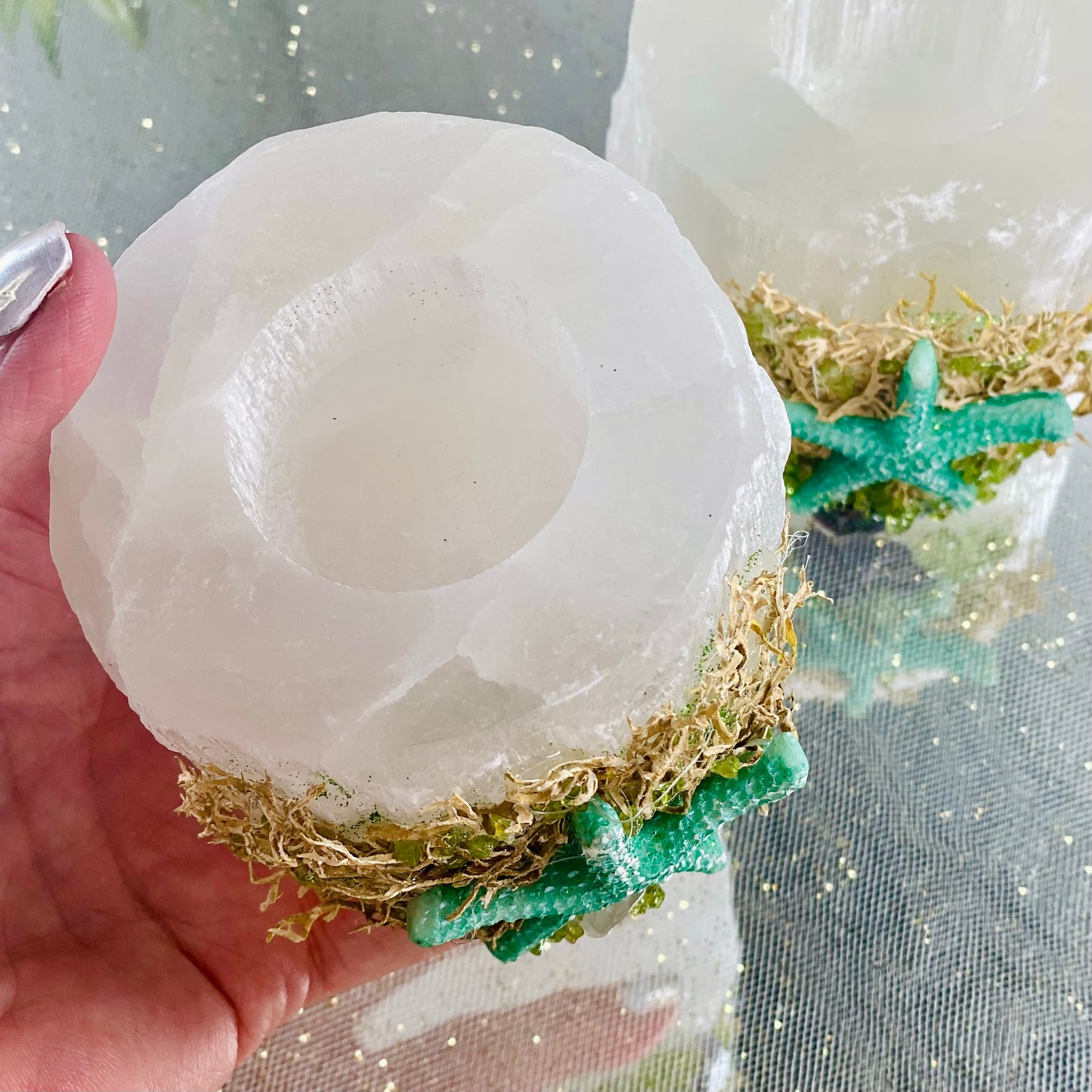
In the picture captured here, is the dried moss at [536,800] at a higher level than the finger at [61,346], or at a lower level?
lower

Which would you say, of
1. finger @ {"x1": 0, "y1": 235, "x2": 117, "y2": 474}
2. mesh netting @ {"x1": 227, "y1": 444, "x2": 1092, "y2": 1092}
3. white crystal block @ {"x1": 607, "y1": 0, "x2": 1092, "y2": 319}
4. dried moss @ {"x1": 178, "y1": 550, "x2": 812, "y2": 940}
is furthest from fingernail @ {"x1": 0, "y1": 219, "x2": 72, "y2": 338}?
mesh netting @ {"x1": 227, "y1": 444, "x2": 1092, "y2": 1092}

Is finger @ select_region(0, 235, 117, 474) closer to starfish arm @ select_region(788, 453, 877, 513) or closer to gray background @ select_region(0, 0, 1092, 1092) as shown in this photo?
gray background @ select_region(0, 0, 1092, 1092)

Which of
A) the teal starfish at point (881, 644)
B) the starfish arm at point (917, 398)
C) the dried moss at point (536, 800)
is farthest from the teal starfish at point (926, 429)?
the dried moss at point (536, 800)

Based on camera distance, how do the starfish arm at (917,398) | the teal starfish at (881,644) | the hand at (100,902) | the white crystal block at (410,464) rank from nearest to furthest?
1. the white crystal block at (410,464)
2. the hand at (100,902)
3. the starfish arm at (917,398)
4. the teal starfish at (881,644)

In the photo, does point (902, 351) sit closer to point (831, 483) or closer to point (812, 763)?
point (831, 483)

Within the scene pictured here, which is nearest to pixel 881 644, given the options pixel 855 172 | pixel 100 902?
pixel 855 172

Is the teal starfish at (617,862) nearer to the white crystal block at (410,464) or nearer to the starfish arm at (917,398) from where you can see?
the white crystal block at (410,464)

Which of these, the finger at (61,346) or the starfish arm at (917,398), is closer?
the finger at (61,346)
